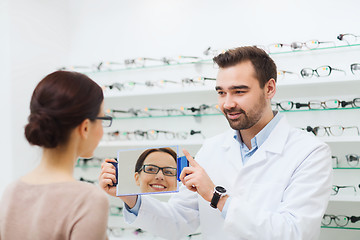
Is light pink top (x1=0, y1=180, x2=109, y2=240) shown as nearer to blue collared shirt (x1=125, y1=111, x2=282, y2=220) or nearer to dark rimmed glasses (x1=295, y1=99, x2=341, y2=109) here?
blue collared shirt (x1=125, y1=111, x2=282, y2=220)

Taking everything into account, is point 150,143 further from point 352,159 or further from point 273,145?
point 352,159

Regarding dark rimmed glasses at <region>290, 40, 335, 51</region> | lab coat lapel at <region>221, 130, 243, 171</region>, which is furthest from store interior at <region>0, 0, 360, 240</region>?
lab coat lapel at <region>221, 130, 243, 171</region>

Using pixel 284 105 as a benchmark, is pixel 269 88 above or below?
above

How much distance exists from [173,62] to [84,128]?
1.96 meters

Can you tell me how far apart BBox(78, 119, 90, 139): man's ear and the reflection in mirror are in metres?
0.61

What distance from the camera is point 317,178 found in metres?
1.73

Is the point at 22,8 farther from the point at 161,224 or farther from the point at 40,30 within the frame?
the point at 161,224

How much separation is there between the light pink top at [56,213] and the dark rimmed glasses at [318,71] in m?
1.87

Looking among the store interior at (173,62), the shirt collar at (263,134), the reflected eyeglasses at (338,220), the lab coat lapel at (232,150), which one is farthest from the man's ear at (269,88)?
the reflected eyeglasses at (338,220)

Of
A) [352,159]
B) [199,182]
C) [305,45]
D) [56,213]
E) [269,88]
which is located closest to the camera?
[56,213]

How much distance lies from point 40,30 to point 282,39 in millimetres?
1809

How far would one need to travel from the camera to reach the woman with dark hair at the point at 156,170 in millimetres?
1738

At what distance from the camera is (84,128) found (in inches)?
44.0

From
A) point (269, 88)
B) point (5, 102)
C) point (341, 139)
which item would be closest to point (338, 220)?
point (341, 139)
